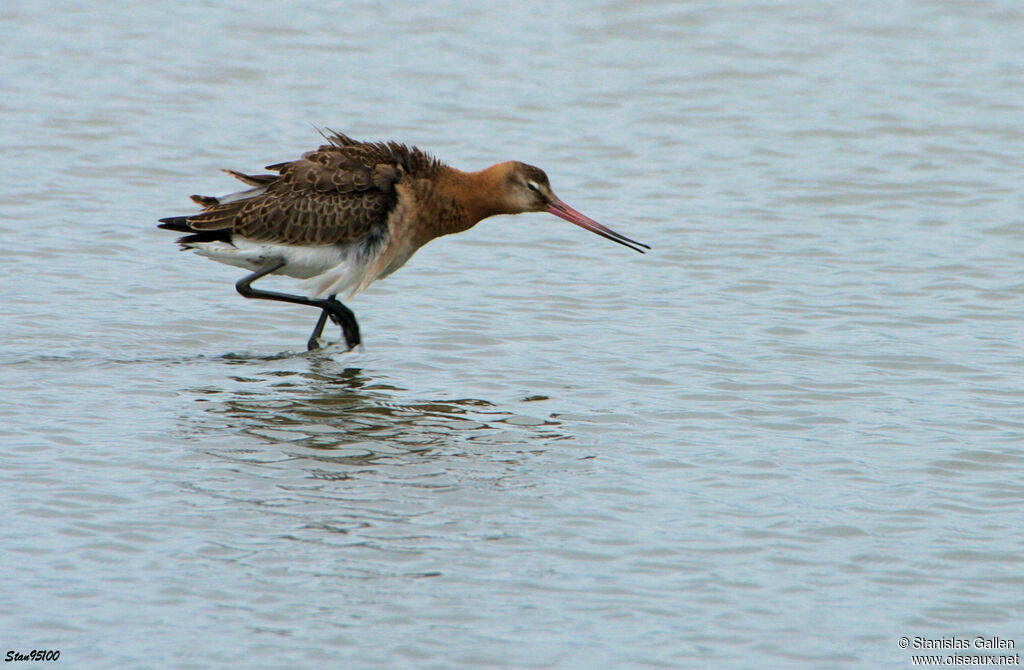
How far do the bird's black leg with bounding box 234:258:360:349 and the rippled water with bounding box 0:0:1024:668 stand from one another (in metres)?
0.18

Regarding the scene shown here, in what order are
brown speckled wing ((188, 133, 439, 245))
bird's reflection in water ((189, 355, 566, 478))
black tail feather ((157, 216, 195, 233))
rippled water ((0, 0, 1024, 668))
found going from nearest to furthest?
rippled water ((0, 0, 1024, 668))
bird's reflection in water ((189, 355, 566, 478))
brown speckled wing ((188, 133, 439, 245))
black tail feather ((157, 216, 195, 233))

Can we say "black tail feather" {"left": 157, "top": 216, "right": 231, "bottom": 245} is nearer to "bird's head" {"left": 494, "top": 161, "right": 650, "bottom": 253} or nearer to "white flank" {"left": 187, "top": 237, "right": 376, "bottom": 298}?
"white flank" {"left": 187, "top": 237, "right": 376, "bottom": 298}

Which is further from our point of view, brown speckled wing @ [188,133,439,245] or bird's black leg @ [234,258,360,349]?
bird's black leg @ [234,258,360,349]

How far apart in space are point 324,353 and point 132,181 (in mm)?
4043

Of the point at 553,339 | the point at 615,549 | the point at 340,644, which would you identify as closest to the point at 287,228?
the point at 553,339

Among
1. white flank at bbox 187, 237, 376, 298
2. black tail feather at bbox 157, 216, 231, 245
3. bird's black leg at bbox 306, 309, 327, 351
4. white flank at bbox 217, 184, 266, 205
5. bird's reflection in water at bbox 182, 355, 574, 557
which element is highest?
white flank at bbox 217, 184, 266, 205

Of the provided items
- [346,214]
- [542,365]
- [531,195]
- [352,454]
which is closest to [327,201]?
[346,214]

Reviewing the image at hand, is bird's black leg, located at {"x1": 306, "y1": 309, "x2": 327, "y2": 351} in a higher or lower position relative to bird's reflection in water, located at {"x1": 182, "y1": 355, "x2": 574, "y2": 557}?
higher

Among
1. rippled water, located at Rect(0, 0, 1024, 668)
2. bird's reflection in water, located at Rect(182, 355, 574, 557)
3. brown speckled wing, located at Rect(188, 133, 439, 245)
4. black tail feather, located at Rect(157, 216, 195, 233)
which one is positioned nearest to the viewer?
rippled water, located at Rect(0, 0, 1024, 668)

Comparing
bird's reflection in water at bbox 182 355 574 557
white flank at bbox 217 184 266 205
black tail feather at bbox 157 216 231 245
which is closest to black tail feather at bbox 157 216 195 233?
black tail feather at bbox 157 216 231 245

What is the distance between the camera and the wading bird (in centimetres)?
912

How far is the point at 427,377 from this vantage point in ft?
28.9

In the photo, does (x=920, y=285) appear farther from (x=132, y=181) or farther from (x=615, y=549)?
(x=132, y=181)

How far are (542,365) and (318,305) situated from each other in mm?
1348
